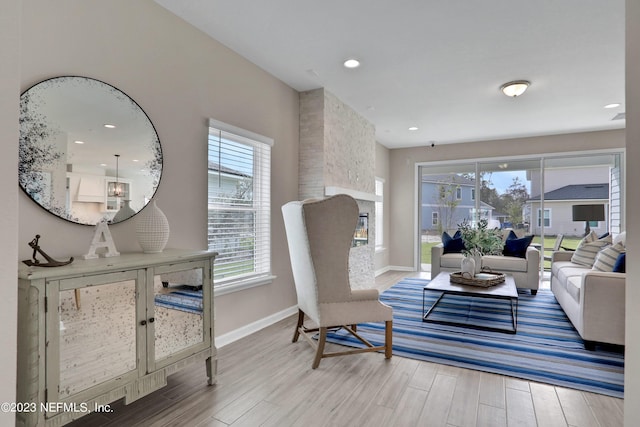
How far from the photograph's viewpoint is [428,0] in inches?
97.5

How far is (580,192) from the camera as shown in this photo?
242 inches

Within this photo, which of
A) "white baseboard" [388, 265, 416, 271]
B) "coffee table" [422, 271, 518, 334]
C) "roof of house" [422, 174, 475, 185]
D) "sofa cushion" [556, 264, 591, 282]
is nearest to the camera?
"coffee table" [422, 271, 518, 334]

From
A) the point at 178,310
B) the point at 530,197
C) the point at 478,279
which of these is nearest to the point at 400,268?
the point at 530,197

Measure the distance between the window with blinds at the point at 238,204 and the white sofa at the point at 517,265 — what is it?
3.15 m

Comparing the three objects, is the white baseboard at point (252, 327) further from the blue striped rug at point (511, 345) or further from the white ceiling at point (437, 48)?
the white ceiling at point (437, 48)

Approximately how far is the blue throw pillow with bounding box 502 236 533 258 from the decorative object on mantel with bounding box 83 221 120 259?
17.9 feet

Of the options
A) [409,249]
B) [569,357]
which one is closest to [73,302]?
[569,357]

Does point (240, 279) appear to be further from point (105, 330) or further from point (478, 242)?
point (478, 242)

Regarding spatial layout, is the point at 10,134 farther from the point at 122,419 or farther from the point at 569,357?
the point at 569,357

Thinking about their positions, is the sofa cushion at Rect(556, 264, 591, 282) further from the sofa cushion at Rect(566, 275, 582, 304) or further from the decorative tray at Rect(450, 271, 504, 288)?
the decorative tray at Rect(450, 271, 504, 288)

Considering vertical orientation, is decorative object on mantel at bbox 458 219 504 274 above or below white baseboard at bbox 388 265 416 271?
above

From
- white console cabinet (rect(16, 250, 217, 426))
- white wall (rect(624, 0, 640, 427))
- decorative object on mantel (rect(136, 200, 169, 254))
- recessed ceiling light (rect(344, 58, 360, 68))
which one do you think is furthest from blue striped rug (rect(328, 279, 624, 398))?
recessed ceiling light (rect(344, 58, 360, 68))

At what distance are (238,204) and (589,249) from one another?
430 centimetres

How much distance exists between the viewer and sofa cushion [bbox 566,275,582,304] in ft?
10.4
